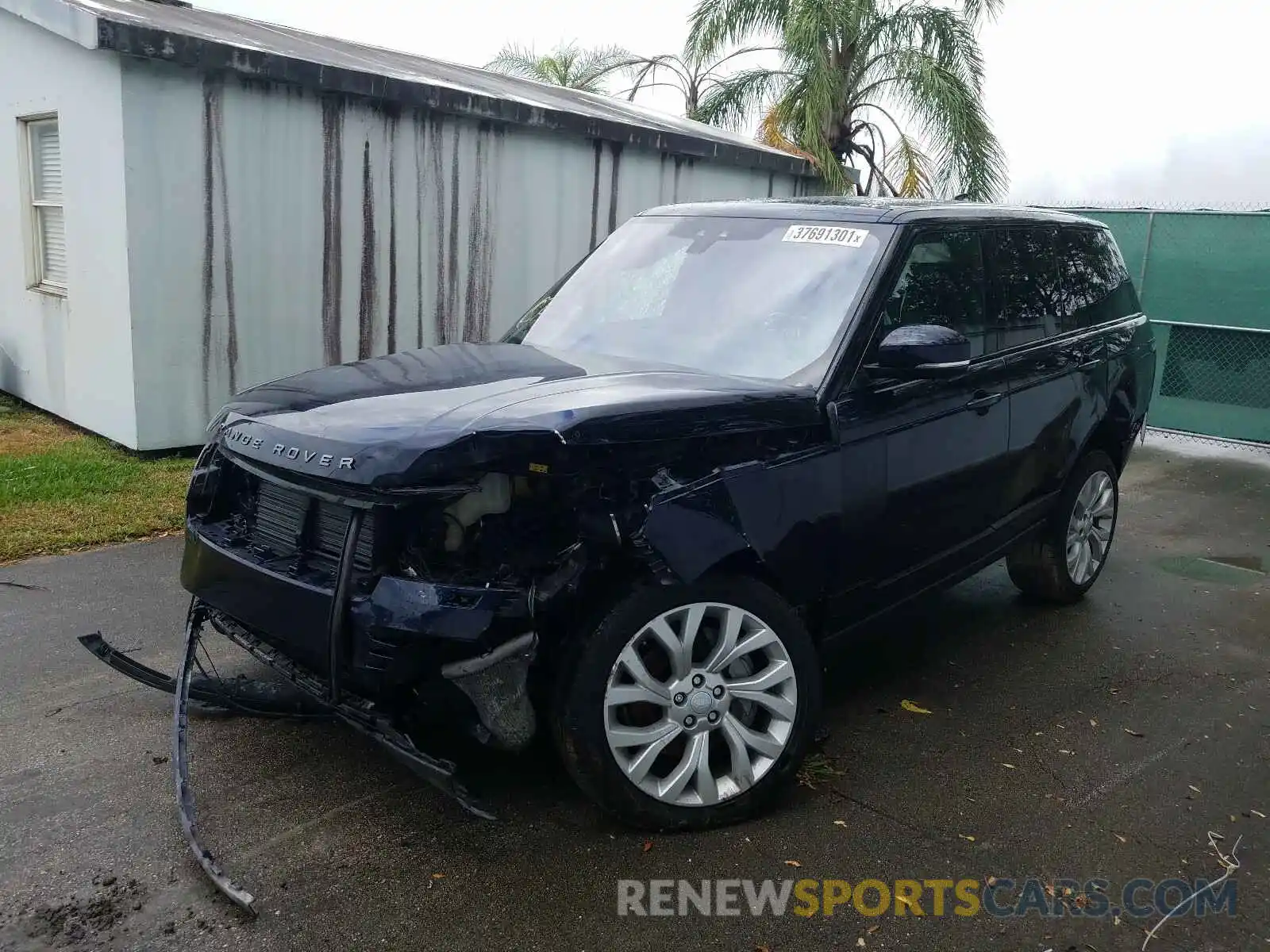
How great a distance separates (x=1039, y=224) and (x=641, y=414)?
9.52 feet

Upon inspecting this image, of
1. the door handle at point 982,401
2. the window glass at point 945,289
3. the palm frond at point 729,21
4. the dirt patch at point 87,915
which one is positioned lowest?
the dirt patch at point 87,915

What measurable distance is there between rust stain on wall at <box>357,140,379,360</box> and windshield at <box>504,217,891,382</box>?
4.65m

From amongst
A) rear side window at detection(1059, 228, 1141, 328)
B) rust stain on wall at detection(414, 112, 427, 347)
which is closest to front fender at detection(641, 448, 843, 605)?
rear side window at detection(1059, 228, 1141, 328)

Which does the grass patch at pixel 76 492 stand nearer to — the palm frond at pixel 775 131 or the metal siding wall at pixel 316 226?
the metal siding wall at pixel 316 226

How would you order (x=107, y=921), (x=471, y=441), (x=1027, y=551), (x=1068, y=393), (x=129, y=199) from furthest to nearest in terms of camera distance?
1. (x=129, y=199)
2. (x=1027, y=551)
3. (x=1068, y=393)
4. (x=471, y=441)
5. (x=107, y=921)

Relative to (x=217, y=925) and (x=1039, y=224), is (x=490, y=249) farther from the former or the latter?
(x=217, y=925)

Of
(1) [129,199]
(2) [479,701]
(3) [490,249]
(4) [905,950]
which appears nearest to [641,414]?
(2) [479,701]

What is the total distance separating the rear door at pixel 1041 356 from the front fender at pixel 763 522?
139 centimetres

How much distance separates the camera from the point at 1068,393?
516 centimetres

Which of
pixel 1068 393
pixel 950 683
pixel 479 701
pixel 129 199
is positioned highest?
pixel 129 199

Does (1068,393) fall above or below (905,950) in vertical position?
above

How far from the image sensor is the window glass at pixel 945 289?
4.14 meters

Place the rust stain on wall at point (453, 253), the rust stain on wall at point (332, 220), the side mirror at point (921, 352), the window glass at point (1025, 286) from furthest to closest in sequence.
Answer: the rust stain on wall at point (453, 253) < the rust stain on wall at point (332, 220) < the window glass at point (1025, 286) < the side mirror at point (921, 352)

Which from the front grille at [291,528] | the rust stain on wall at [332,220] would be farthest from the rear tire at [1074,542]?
the rust stain on wall at [332,220]
